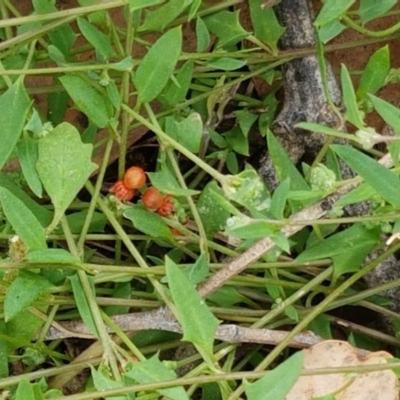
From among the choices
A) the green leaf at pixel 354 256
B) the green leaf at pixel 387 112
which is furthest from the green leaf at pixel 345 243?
the green leaf at pixel 387 112

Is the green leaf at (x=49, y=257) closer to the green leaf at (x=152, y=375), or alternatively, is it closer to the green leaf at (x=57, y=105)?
the green leaf at (x=152, y=375)

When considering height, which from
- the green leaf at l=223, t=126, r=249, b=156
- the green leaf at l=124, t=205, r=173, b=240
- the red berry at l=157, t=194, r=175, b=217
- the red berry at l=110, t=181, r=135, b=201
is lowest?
the green leaf at l=124, t=205, r=173, b=240

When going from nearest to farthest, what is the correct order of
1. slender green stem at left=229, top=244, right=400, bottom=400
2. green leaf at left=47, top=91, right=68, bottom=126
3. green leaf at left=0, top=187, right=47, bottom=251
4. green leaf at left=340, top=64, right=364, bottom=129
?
green leaf at left=340, top=64, right=364, bottom=129
green leaf at left=0, top=187, right=47, bottom=251
slender green stem at left=229, top=244, right=400, bottom=400
green leaf at left=47, top=91, right=68, bottom=126

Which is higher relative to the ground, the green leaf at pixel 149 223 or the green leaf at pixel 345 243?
the green leaf at pixel 149 223

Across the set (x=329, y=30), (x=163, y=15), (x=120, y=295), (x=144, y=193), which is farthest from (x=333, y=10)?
(x=120, y=295)

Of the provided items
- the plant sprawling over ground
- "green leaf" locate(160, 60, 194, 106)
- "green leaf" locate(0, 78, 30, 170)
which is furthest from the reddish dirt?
"green leaf" locate(0, 78, 30, 170)

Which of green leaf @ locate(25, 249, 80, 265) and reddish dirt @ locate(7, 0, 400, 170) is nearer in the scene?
green leaf @ locate(25, 249, 80, 265)

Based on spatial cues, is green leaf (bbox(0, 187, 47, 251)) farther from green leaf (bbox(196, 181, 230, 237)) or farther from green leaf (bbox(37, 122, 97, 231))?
green leaf (bbox(196, 181, 230, 237))

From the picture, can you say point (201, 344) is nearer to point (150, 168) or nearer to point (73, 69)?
point (73, 69)
